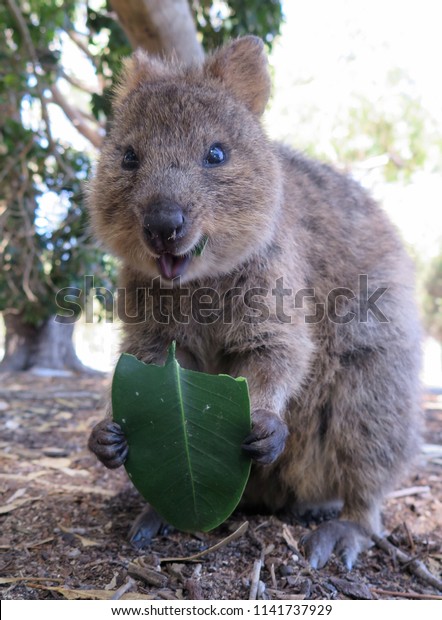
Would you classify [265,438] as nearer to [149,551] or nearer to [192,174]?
[149,551]

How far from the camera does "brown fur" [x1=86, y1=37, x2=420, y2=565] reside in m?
3.00

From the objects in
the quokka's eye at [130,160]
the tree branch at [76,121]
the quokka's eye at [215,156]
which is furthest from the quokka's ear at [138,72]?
the tree branch at [76,121]

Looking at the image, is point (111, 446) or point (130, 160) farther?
point (130, 160)

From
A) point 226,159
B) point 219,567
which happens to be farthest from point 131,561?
point 226,159

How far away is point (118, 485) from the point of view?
415 centimetres

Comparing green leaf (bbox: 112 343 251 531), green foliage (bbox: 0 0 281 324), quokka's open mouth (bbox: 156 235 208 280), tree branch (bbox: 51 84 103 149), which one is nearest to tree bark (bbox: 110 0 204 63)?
green foliage (bbox: 0 0 281 324)

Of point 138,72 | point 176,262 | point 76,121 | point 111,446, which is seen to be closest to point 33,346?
point 76,121

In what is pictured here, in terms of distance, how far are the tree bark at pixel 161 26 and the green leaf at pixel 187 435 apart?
3.21 m

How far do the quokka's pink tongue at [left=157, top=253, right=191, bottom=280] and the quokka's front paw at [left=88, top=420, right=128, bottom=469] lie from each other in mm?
767

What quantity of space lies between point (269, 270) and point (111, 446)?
1248 mm

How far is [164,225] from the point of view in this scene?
103 inches

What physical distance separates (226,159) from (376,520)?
232cm

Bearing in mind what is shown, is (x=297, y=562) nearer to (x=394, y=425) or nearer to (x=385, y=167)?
(x=394, y=425)

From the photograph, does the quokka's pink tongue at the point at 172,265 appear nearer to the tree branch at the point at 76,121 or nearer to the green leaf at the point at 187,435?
the green leaf at the point at 187,435
